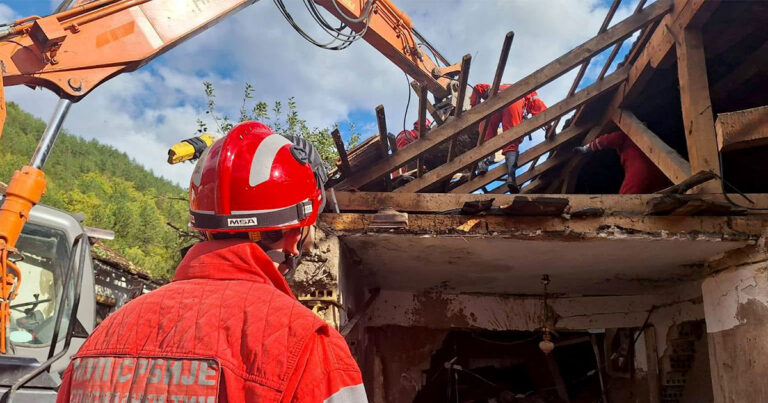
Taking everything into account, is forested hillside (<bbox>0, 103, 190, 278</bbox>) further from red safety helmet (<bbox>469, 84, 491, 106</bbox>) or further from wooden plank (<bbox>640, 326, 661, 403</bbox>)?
wooden plank (<bbox>640, 326, 661, 403</bbox>)

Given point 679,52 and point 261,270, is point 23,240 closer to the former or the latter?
point 261,270

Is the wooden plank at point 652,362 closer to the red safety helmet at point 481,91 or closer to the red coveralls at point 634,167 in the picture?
the red coveralls at point 634,167

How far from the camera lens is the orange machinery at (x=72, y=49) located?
3125 millimetres

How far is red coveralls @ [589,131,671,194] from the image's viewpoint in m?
5.02

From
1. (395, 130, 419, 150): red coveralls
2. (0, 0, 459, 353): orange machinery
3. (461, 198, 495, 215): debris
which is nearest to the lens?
(0, 0, 459, 353): orange machinery

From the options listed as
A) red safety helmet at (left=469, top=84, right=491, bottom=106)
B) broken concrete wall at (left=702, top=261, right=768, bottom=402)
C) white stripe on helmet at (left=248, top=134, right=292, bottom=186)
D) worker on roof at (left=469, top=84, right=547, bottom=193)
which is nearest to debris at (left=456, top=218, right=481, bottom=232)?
broken concrete wall at (left=702, top=261, right=768, bottom=402)

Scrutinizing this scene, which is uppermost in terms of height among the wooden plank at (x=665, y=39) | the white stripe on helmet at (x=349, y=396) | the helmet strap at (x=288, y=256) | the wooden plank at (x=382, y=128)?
the wooden plank at (x=665, y=39)

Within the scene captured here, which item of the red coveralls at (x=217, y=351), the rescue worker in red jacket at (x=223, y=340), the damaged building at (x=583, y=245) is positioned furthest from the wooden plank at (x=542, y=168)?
the red coveralls at (x=217, y=351)

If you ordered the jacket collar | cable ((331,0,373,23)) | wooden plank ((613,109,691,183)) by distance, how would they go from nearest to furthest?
the jacket collar, wooden plank ((613,109,691,183)), cable ((331,0,373,23))

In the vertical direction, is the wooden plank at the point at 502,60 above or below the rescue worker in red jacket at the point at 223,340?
above

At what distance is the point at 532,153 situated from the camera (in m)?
5.52

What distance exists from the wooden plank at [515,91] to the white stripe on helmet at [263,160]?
2.52m

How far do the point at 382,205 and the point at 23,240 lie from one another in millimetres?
2341

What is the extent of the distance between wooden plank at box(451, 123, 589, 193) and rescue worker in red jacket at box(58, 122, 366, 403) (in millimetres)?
4051
